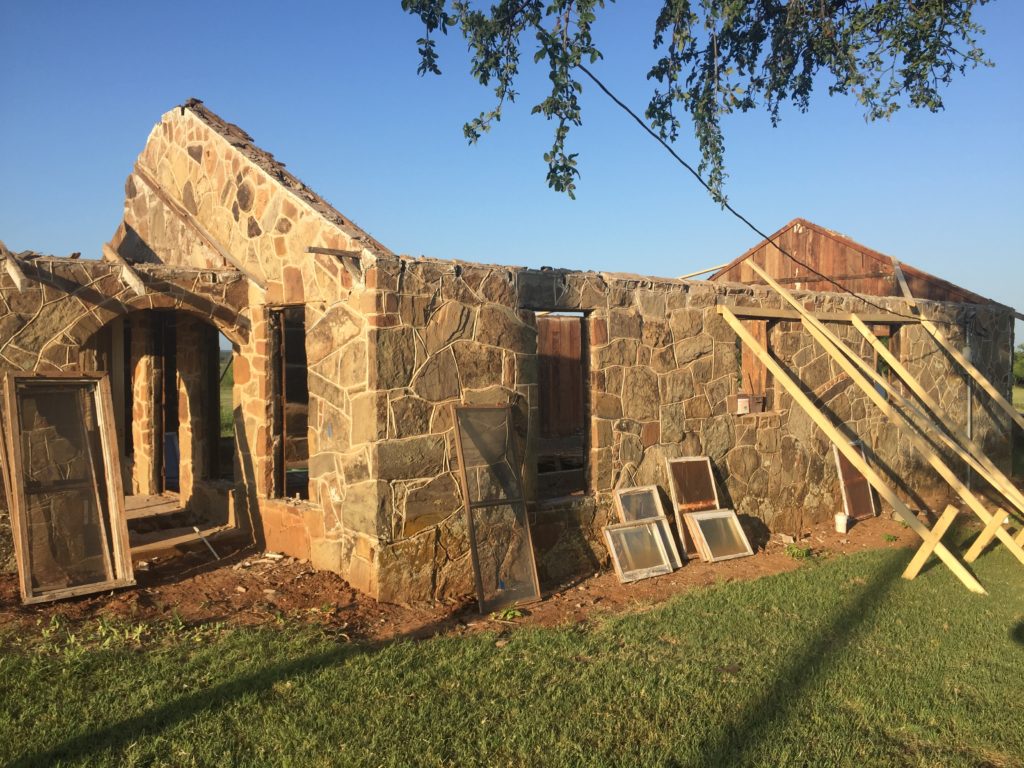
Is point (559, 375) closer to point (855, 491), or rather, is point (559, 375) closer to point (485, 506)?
point (855, 491)

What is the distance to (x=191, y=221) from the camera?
8.29 meters

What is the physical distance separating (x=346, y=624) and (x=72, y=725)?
1978 mm

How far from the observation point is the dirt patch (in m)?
5.67

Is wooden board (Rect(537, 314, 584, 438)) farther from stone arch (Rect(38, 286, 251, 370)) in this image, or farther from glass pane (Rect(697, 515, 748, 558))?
stone arch (Rect(38, 286, 251, 370))

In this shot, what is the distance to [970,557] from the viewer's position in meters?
8.00

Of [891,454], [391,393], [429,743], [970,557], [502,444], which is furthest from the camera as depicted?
[891,454]

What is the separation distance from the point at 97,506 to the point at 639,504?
187 inches

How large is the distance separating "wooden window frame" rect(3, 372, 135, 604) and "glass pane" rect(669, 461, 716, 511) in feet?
16.4

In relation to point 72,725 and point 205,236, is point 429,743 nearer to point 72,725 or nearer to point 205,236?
point 72,725

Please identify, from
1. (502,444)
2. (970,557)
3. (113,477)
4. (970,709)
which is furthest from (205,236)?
(970,557)

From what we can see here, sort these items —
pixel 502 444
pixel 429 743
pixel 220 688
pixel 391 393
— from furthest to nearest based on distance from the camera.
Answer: pixel 502 444 < pixel 391 393 < pixel 220 688 < pixel 429 743

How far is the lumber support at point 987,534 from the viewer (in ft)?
23.8

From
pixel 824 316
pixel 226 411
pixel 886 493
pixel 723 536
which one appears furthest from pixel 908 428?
pixel 226 411

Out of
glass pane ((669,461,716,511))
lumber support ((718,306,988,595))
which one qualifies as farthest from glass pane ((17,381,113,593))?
lumber support ((718,306,988,595))
